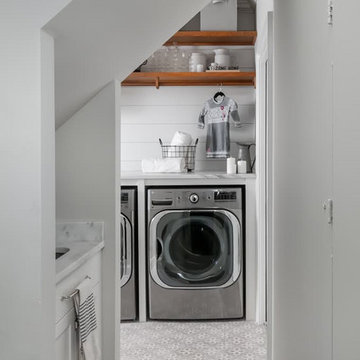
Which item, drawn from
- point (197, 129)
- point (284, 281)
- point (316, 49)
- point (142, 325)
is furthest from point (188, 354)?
point (316, 49)

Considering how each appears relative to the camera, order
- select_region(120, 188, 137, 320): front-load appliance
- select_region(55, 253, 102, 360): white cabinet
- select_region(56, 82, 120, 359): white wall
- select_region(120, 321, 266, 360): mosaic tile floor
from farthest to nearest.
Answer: select_region(120, 188, 137, 320): front-load appliance < select_region(120, 321, 266, 360): mosaic tile floor < select_region(56, 82, 120, 359): white wall < select_region(55, 253, 102, 360): white cabinet

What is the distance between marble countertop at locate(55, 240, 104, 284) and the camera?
1799 mm

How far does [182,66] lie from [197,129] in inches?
21.3

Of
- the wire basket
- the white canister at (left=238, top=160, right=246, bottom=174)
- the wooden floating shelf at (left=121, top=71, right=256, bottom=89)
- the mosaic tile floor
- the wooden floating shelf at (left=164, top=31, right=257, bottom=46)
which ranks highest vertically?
the wooden floating shelf at (left=164, top=31, right=257, bottom=46)

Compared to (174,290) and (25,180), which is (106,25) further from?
(174,290)

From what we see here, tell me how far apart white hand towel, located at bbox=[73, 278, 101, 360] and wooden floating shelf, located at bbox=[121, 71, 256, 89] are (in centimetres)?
228

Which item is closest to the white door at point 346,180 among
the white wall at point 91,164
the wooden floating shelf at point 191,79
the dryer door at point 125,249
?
the white wall at point 91,164

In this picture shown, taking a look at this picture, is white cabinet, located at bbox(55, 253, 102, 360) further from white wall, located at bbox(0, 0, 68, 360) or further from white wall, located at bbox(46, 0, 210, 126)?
white wall, located at bbox(46, 0, 210, 126)

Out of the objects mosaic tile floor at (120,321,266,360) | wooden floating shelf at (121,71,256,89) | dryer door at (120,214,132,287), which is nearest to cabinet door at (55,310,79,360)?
mosaic tile floor at (120,321,266,360)

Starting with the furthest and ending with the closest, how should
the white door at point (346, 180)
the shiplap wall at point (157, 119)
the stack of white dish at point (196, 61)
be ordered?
the shiplap wall at point (157, 119) → the stack of white dish at point (196, 61) → the white door at point (346, 180)

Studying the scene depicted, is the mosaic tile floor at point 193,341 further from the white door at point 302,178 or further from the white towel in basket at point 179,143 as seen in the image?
the white towel in basket at point 179,143

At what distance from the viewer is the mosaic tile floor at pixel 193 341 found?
3.13m

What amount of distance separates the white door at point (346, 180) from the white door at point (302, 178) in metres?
0.08

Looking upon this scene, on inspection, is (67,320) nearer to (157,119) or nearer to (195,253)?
(195,253)
